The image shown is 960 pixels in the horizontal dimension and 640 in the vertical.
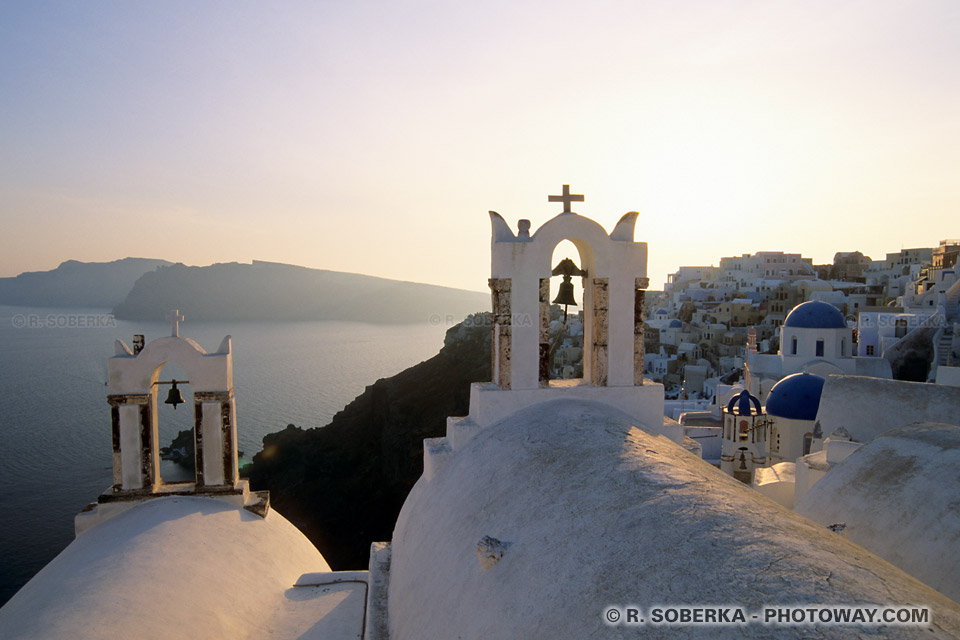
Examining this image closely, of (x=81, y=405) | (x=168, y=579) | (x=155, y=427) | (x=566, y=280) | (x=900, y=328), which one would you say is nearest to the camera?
(x=168, y=579)

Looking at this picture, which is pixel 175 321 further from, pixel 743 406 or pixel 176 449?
pixel 176 449

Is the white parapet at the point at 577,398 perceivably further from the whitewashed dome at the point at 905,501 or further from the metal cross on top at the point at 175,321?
the metal cross on top at the point at 175,321

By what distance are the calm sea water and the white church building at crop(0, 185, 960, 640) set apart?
7.84 meters

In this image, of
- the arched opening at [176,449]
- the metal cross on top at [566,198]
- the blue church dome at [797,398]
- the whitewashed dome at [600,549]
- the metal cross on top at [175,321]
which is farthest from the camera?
the arched opening at [176,449]

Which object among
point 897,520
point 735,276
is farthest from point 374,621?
point 735,276

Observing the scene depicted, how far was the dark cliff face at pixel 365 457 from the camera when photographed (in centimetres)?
3173

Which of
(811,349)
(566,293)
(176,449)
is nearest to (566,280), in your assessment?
(566,293)

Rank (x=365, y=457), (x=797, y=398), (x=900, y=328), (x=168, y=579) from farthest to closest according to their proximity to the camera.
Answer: (x=365, y=457), (x=900, y=328), (x=797, y=398), (x=168, y=579)

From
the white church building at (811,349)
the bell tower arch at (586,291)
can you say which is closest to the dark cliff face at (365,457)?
the white church building at (811,349)

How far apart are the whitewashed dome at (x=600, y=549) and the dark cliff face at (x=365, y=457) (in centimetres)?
2675

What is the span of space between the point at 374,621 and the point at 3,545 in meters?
31.5

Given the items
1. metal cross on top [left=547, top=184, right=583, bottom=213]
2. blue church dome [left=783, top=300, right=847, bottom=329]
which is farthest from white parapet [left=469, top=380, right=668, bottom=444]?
blue church dome [left=783, top=300, right=847, bottom=329]

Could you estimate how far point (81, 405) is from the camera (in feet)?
173

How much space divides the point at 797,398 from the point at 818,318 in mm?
7484
